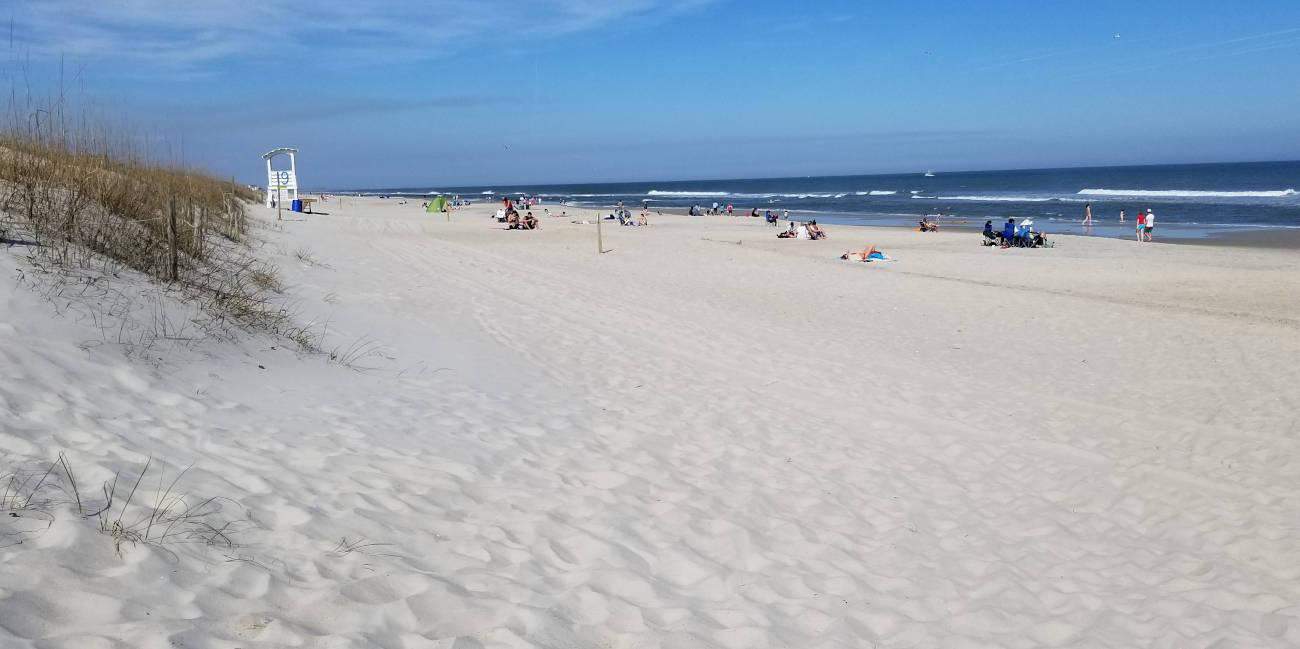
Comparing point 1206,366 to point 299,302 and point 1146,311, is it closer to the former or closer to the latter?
point 1146,311

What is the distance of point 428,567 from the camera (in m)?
3.48

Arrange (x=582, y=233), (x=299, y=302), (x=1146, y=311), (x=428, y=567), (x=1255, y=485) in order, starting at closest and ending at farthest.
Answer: (x=428, y=567) < (x=1255, y=485) < (x=299, y=302) < (x=1146, y=311) < (x=582, y=233)

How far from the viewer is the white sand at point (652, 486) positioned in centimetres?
309

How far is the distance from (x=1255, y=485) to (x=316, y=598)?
20.4 feet

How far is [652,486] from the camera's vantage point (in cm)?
502

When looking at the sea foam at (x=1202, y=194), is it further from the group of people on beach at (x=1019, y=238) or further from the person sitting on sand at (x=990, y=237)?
the person sitting on sand at (x=990, y=237)

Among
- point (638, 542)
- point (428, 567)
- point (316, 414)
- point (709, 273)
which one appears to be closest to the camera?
point (428, 567)

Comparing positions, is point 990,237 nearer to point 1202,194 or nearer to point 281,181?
point 281,181

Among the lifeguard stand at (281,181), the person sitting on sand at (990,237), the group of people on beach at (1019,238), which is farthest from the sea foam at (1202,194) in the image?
the lifeguard stand at (281,181)

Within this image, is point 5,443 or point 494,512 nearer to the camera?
point 5,443

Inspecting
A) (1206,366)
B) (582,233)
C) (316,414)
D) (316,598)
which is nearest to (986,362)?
(1206,366)

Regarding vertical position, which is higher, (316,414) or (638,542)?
(316,414)

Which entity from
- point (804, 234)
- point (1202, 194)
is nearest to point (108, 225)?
point (804, 234)

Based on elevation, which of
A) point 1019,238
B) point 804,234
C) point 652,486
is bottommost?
point 652,486
